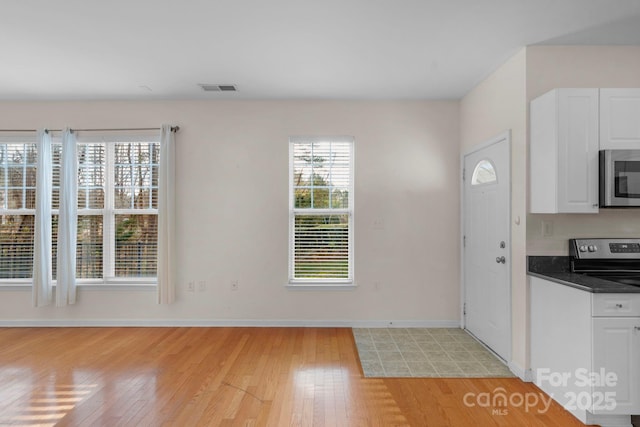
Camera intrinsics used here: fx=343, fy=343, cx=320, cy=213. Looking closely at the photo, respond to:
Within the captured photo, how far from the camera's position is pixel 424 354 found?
336 cm

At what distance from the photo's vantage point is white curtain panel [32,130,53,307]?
160 inches

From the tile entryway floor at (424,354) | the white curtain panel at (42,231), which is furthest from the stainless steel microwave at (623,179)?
the white curtain panel at (42,231)

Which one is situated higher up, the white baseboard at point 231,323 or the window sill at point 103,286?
the window sill at point 103,286

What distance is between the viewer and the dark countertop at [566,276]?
214 cm

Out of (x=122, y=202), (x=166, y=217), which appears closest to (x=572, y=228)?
(x=166, y=217)

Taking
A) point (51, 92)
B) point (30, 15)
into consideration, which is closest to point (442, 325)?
point (30, 15)

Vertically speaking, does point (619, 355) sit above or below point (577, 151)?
below

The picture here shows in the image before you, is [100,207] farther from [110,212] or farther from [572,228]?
[572,228]

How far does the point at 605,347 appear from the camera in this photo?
2.16 meters

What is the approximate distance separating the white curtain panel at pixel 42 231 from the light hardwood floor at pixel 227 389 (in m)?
0.58

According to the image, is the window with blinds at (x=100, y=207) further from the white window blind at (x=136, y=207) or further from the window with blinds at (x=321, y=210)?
the window with blinds at (x=321, y=210)

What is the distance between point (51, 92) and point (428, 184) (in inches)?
179

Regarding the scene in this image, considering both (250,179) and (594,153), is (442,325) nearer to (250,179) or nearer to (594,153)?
(594,153)

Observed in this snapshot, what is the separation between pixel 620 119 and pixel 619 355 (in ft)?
5.40
